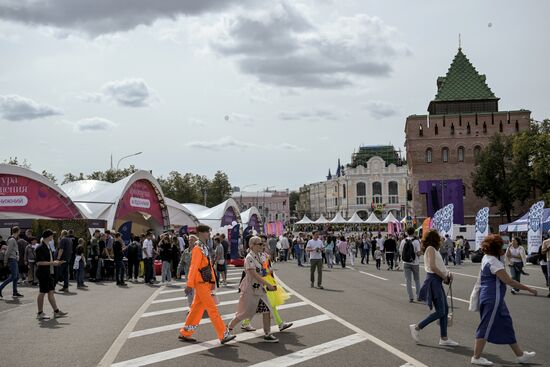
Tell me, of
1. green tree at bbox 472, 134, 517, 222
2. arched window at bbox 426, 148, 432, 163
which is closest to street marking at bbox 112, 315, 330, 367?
green tree at bbox 472, 134, 517, 222

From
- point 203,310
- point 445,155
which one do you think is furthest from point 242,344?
point 445,155

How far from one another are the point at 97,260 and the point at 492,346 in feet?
57.9

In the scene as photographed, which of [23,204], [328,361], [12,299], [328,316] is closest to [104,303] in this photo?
[12,299]

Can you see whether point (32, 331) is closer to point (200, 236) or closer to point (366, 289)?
point (200, 236)

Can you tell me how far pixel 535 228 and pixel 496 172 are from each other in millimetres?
51542

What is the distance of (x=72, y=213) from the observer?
32.7m

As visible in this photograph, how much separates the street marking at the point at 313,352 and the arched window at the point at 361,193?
138148 mm

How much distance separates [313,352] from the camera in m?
8.88

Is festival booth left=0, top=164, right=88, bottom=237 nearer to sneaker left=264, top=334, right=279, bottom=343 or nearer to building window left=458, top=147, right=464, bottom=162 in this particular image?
sneaker left=264, top=334, right=279, bottom=343

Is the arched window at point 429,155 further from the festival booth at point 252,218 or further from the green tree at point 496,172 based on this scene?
the festival booth at point 252,218

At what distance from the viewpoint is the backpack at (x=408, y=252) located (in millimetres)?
16703

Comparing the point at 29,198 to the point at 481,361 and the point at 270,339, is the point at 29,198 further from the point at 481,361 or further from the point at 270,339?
the point at 481,361

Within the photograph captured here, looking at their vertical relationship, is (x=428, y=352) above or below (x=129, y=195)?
below

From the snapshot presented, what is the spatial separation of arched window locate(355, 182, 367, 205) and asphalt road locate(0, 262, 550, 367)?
130233 millimetres
